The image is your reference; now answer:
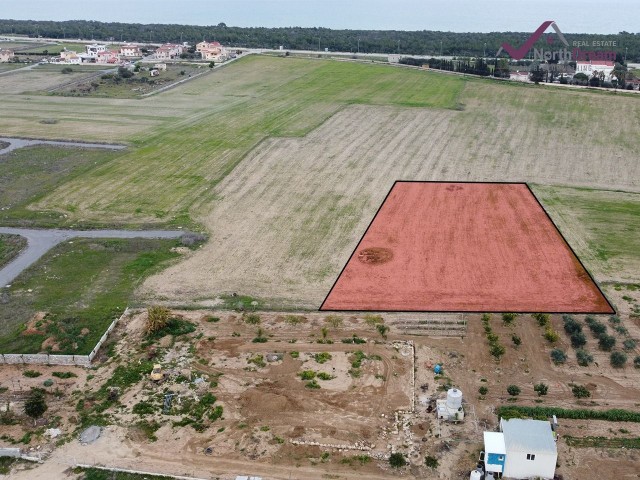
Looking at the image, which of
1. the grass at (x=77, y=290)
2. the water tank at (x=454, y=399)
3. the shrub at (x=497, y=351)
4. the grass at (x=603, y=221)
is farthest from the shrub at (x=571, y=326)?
the grass at (x=77, y=290)

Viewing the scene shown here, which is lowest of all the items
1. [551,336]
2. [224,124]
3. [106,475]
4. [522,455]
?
[106,475]

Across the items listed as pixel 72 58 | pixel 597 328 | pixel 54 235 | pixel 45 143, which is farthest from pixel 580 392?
pixel 72 58

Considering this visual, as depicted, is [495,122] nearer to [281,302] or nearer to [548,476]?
[281,302]

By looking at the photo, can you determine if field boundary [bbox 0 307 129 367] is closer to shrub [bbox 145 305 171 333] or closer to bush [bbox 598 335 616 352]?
shrub [bbox 145 305 171 333]

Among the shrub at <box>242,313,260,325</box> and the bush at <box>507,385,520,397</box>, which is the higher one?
the shrub at <box>242,313,260,325</box>

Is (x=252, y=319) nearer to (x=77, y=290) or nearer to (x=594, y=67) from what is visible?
(x=77, y=290)

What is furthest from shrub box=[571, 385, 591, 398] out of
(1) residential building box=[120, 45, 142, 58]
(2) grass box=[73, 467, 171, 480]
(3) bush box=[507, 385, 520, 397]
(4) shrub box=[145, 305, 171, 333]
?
(1) residential building box=[120, 45, 142, 58]
